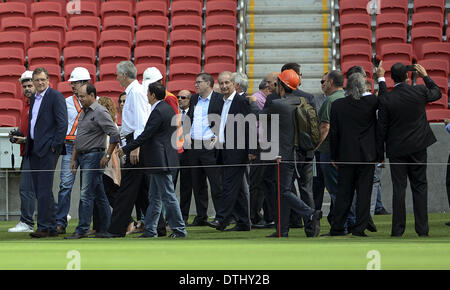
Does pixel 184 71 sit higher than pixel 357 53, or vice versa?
pixel 357 53

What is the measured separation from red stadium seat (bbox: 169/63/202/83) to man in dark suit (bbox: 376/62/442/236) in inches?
229

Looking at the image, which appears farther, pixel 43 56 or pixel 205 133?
pixel 43 56

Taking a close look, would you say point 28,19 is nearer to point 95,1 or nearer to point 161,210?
point 95,1

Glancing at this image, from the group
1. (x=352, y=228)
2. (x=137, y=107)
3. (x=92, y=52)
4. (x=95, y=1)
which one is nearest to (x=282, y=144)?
(x=352, y=228)

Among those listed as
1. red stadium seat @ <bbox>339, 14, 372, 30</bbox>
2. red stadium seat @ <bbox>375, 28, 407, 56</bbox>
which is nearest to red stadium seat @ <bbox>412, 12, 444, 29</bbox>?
red stadium seat @ <bbox>375, 28, 407, 56</bbox>

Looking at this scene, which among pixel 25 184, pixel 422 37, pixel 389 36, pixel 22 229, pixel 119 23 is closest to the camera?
pixel 22 229

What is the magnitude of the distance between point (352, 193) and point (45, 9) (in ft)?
28.1

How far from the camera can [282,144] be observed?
7367 mm

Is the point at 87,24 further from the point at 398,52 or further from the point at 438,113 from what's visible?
the point at 438,113

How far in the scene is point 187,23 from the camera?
1383 centimetres

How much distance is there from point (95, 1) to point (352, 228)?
8.50 m

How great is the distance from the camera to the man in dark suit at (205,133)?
871 cm

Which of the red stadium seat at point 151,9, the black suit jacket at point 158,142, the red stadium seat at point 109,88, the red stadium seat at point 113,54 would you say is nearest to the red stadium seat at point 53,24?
the red stadium seat at point 113,54

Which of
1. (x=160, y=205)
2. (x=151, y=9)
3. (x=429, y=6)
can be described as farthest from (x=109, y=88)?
(x=429, y=6)
